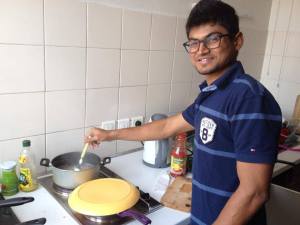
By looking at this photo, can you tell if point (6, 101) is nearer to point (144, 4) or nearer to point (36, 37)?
point (36, 37)

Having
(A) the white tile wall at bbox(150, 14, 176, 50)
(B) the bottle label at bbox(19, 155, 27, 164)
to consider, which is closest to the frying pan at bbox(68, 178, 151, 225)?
(B) the bottle label at bbox(19, 155, 27, 164)

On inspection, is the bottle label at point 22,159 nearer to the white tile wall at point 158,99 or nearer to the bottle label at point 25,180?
the bottle label at point 25,180

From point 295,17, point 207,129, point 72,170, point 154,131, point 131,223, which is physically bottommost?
point 131,223

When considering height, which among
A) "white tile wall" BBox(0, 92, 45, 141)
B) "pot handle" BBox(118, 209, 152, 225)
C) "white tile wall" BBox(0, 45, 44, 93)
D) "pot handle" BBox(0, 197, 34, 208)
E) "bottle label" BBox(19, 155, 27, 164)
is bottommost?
"pot handle" BBox(118, 209, 152, 225)

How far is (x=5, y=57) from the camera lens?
1.04 metres

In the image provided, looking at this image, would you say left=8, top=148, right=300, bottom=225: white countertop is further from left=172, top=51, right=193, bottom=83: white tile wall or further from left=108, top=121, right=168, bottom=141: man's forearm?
left=172, top=51, right=193, bottom=83: white tile wall

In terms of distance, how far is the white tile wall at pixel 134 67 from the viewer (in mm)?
1403

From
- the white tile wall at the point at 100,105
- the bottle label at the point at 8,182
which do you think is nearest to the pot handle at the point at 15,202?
the bottle label at the point at 8,182

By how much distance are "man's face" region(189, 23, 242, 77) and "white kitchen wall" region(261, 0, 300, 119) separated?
5.13ft

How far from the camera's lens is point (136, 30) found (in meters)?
1.41

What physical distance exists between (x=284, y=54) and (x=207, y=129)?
172cm

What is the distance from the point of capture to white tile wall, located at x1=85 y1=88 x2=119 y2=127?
1.32 meters

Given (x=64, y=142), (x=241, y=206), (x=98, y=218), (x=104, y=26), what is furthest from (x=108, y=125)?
(x=241, y=206)

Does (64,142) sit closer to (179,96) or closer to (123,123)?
(123,123)
